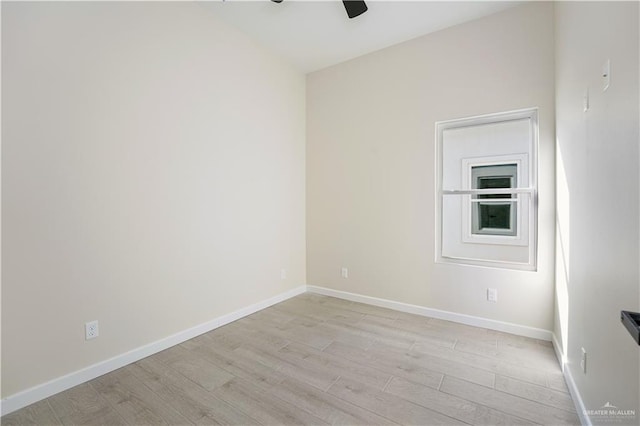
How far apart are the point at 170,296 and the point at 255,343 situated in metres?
0.85

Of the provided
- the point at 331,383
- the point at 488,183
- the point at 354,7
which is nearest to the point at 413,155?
the point at 488,183

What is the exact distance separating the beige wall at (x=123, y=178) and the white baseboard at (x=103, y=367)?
5 centimetres

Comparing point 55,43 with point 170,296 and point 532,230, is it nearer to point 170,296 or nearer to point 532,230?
point 170,296

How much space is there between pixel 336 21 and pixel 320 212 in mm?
2205

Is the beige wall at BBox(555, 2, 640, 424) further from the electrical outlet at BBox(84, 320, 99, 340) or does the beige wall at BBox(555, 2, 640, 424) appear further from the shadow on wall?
the electrical outlet at BBox(84, 320, 99, 340)

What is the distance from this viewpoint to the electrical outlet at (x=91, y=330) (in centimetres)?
207

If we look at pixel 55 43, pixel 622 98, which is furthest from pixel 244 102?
pixel 622 98

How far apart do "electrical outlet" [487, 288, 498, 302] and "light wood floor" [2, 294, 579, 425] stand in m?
0.30

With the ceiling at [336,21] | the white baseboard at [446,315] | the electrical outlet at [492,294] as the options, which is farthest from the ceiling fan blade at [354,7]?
the white baseboard at [446,315]

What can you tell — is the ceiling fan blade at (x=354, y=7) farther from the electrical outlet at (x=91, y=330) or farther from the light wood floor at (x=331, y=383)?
the electrical outlet at (x=91, y=330)

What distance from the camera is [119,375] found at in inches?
83.7

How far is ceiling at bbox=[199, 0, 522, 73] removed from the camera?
9.02 ft

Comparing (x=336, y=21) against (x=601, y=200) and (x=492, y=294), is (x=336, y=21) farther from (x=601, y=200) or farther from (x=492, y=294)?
(x=492, y=294)

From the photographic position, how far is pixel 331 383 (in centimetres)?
202
